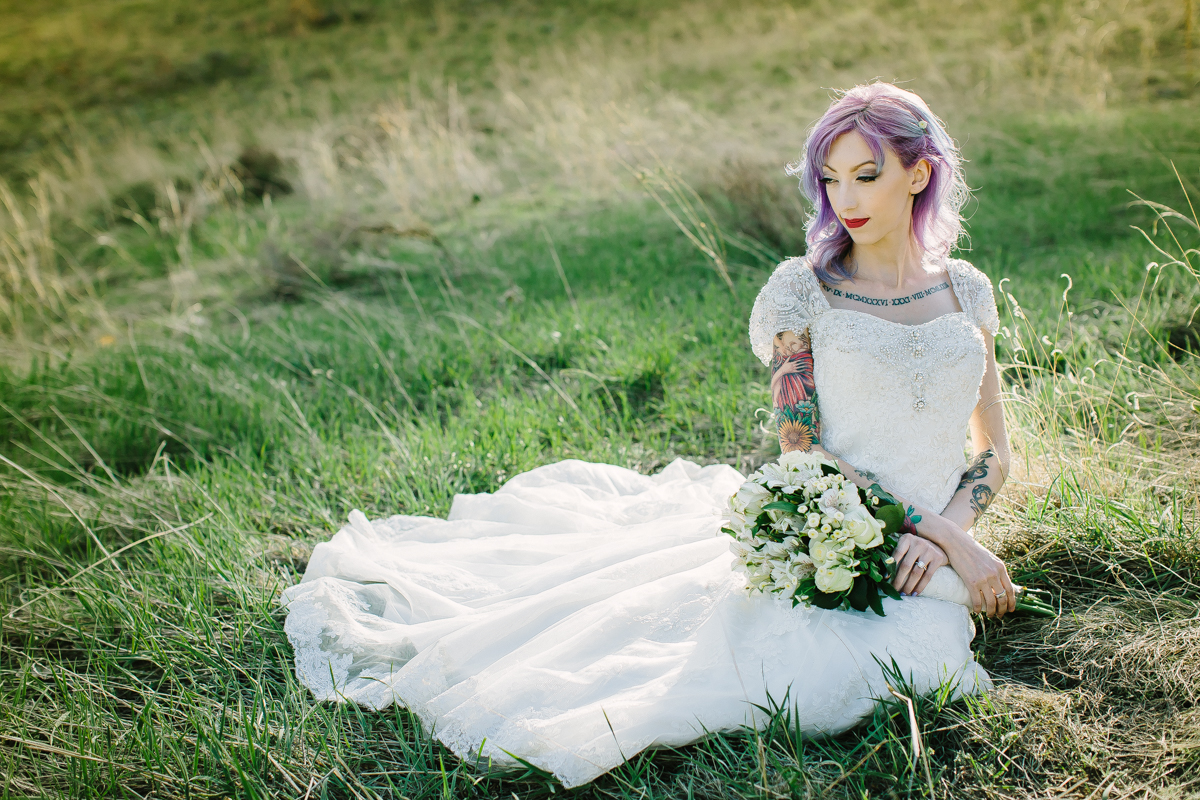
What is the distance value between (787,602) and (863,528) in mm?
328

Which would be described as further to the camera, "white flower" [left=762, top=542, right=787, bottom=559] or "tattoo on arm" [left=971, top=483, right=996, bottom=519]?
"tattoo on arm" [left=971, top=483, right=996, bottom=519]

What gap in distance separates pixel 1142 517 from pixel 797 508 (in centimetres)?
155

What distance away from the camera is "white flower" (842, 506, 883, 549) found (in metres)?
2.04

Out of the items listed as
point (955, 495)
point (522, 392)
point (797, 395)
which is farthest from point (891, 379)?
point (522, 392)

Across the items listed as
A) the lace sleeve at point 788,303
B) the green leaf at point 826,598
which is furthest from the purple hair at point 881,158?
the green leaf at point 826,598

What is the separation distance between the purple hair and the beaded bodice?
0.15 m

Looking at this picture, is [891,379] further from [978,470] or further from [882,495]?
[978,470]

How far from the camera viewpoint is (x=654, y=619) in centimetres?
234

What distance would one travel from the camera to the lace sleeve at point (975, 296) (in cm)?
249

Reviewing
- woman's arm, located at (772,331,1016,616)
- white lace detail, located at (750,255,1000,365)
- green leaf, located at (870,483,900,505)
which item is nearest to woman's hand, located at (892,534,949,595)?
woman's arm, located at (772,331,1016,616)

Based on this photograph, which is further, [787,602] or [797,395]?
[797,395]

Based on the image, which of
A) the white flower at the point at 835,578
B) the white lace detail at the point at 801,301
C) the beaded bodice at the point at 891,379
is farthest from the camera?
the white lace detail at the point at 801,301

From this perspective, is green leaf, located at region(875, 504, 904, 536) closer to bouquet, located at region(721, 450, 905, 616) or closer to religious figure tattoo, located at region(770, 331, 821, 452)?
bouquet, located at region(721, 450, 905, 616)

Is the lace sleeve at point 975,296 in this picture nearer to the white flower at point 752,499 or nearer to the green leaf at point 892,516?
the green leaf at point 892,516
